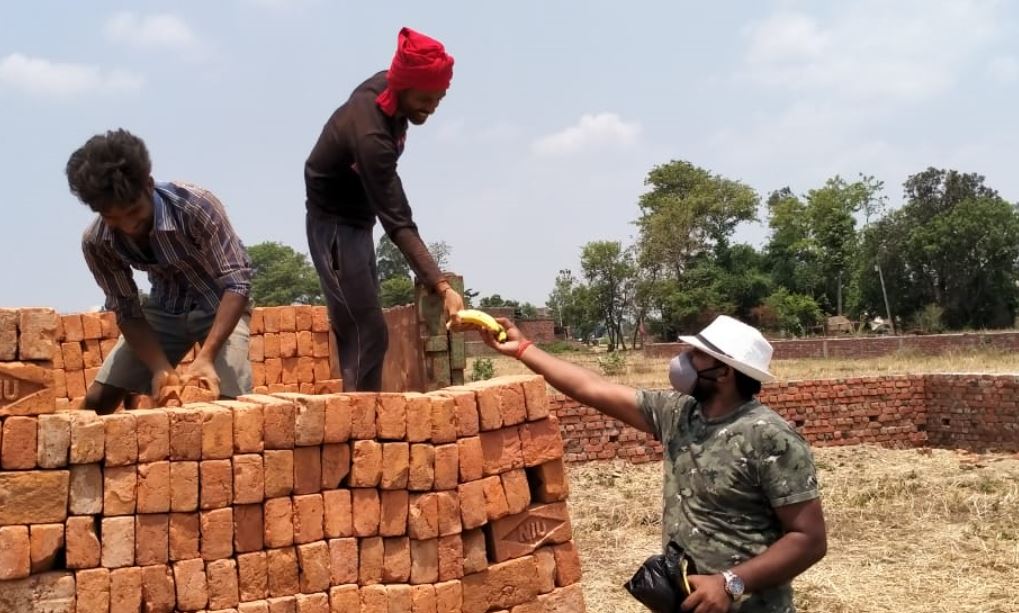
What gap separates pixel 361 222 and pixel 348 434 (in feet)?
3.83

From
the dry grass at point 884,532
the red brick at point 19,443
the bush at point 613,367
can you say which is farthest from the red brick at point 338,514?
the bush at point 613,367

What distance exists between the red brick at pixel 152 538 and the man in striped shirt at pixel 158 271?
0.67m

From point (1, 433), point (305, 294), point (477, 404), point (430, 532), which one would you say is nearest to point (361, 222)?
point (477, 404)

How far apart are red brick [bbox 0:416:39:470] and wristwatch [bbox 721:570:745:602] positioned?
2.22 meters

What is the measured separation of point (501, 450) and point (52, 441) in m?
1.59

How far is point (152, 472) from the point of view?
333 centimetres

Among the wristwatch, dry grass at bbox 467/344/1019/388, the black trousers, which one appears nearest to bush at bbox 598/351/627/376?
dry grass at bbox 467/344/1019/388

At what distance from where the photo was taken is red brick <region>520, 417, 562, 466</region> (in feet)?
13.0

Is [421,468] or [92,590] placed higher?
[421,468]

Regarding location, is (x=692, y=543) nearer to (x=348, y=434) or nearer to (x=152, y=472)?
(x=348, y=434)

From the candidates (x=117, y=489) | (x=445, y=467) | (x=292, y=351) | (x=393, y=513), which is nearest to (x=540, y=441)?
(x=445, y=467)

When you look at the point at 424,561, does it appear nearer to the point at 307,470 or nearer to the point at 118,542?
the point at 307,470

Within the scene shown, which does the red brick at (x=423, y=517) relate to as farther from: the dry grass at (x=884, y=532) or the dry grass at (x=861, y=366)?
the dry grass at (x=861, y=366)

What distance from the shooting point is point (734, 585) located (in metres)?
2.76
